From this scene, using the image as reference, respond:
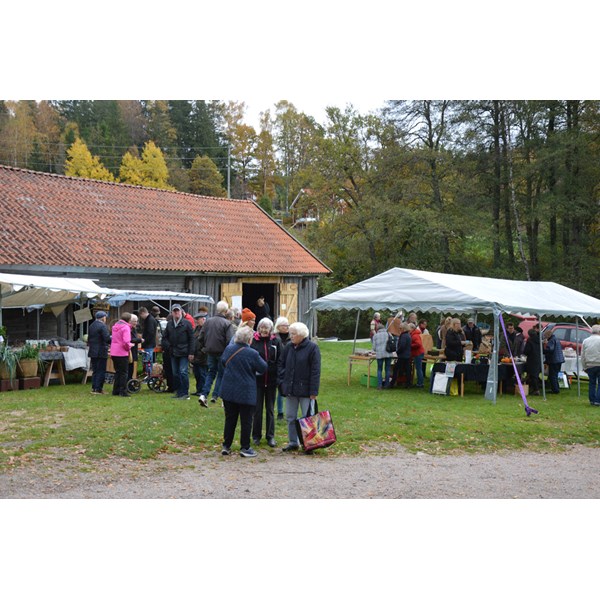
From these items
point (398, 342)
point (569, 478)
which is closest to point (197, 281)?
point (398, 342)

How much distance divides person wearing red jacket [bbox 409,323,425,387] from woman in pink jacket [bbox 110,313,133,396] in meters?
5.98

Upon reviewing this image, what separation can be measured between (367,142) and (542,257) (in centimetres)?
1033

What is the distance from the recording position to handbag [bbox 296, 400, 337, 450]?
9.01 meters

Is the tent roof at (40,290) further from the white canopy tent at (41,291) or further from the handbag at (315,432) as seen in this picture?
the handbag at (315,432)

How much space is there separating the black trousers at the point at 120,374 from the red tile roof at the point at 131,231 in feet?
19.2

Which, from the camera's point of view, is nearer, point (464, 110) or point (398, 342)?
point (398, 342)

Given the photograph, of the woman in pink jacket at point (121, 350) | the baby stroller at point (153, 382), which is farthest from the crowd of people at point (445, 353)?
the woman in pink jacket at point (121, 350)

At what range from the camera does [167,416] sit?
1119cm

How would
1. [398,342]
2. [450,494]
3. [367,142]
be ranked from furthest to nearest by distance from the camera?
1. [367,142]
2. [398,342]
3. [450,494]

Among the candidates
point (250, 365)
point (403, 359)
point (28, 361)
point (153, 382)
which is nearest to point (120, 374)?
point (153, 382)

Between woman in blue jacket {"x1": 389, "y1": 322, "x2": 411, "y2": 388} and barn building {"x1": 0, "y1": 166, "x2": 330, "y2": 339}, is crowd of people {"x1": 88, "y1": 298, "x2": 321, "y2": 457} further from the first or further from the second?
barn building {"x1": 0, "y1": 166, "x2": 330, "y2": 339}

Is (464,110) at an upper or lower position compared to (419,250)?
upper

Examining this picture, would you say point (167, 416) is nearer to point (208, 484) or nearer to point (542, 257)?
point (208, 484)

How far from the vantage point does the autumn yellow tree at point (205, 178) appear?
53.2 m
